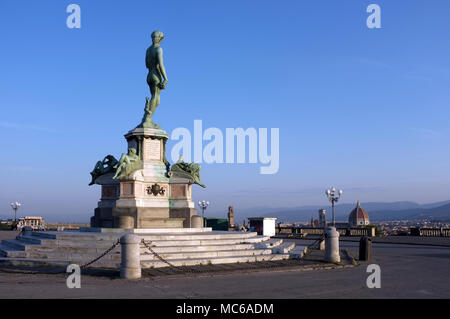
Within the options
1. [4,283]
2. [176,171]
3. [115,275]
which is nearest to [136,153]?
[176,171]

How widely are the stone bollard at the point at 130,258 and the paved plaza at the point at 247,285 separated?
279mm

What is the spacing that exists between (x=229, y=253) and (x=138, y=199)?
545 centimetres

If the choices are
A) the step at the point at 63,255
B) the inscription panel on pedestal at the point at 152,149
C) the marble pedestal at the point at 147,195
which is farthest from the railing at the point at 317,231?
the step at the point at 63,255

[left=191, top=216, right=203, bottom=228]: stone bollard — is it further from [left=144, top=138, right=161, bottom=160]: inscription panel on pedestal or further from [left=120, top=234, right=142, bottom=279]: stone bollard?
[left=120, top=234, right=142, bottom=279]: stone bollard

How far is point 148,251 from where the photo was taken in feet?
50.8

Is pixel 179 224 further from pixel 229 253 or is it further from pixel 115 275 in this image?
pixel 115 275

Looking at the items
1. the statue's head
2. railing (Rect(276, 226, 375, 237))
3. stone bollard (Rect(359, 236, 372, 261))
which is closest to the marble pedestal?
the statue's head

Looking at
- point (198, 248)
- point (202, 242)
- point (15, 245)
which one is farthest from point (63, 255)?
point (202, 242)

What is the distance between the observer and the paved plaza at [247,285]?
9.96 meters

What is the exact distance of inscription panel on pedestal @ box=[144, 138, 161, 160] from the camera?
68.7ft

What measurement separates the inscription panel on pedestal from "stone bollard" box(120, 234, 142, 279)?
9.03m

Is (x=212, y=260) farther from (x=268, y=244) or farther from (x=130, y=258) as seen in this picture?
(x=268, y=244)
